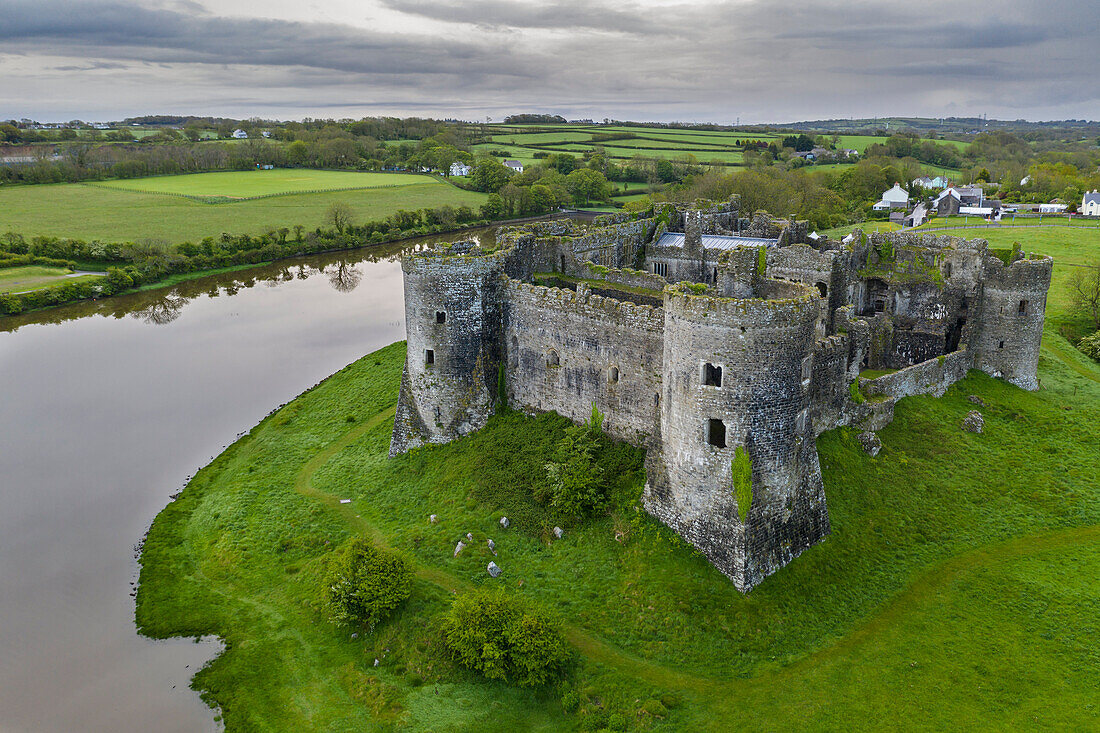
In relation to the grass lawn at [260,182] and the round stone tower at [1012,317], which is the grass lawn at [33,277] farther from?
the round stone tower at [1012,317]

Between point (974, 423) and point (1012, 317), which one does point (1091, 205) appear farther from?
point (974, 423)

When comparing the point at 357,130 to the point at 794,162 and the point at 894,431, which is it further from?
the point at 894,431

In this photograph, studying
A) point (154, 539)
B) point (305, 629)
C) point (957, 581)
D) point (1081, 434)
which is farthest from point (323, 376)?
point (1081, 434)

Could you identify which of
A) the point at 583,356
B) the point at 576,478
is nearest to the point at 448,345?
the point at 583,356

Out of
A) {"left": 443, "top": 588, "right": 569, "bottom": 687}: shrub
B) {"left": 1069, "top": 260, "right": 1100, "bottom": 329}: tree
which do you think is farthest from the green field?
{"left": 1069, "top": 260, "right": 1100, "bottom": 329}: tree

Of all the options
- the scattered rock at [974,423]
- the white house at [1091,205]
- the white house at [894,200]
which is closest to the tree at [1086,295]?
the scattered rock at [974,423]

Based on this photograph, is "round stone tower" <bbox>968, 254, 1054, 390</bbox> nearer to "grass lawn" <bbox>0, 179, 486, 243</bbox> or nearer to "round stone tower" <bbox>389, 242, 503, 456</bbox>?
"round stone tower" <bbox>389, 242, 503, 456</bbox>
